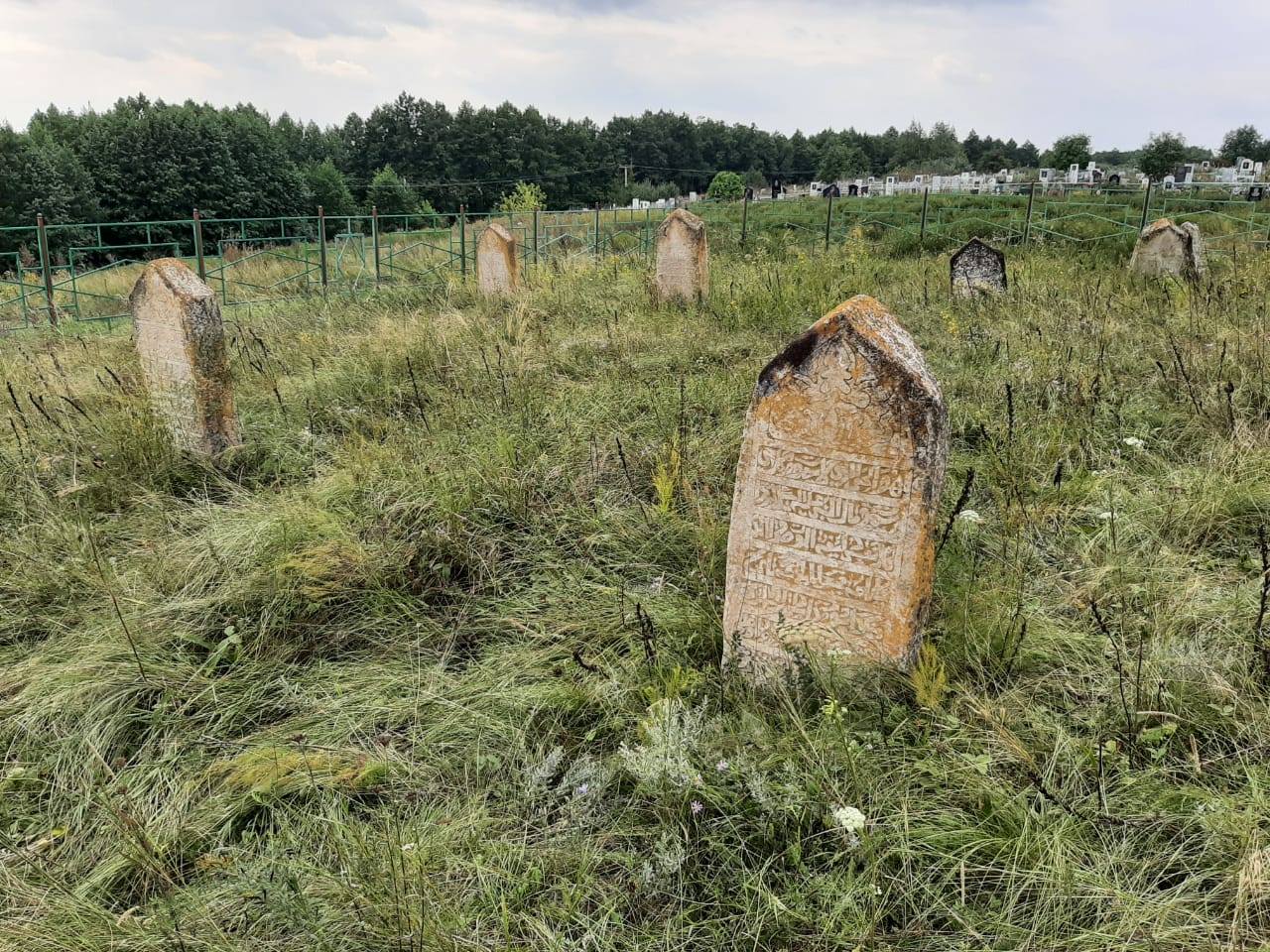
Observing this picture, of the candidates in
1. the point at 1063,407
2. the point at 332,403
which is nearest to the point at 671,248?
the point at 332,403

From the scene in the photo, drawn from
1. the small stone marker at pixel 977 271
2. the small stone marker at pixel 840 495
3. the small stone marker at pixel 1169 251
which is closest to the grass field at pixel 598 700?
the small stone marker at pixel 840 495

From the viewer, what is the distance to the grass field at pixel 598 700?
6.21 ft

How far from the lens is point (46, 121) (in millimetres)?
50062

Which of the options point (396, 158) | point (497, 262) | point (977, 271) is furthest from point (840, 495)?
point (396, 158)

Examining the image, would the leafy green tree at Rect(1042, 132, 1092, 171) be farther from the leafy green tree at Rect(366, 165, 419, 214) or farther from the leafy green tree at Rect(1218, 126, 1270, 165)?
the leafy green tree at Rect(366, 165, 419, 214)

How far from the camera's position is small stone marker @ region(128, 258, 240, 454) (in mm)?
4957

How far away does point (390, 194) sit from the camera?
5938 centimetres

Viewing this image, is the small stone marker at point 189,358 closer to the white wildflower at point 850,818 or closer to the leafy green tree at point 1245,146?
the white wildflower at point 850,818

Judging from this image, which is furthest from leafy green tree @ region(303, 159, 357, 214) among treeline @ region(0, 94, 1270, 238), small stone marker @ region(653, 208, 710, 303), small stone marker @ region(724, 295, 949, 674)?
small stone marker @ region(724, 295, 949, 674)

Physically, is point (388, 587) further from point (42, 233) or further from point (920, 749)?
point (42, 233)

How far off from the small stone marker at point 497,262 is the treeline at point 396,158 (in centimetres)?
3568

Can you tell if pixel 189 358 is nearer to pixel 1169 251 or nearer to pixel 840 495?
pixel 840 495

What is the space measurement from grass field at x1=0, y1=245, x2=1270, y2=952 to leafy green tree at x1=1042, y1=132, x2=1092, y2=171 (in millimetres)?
67993

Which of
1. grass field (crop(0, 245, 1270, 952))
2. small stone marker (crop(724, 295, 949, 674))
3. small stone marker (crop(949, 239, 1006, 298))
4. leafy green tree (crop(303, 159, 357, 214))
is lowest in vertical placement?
grass field (crop(0, 245, 1270, 952))
